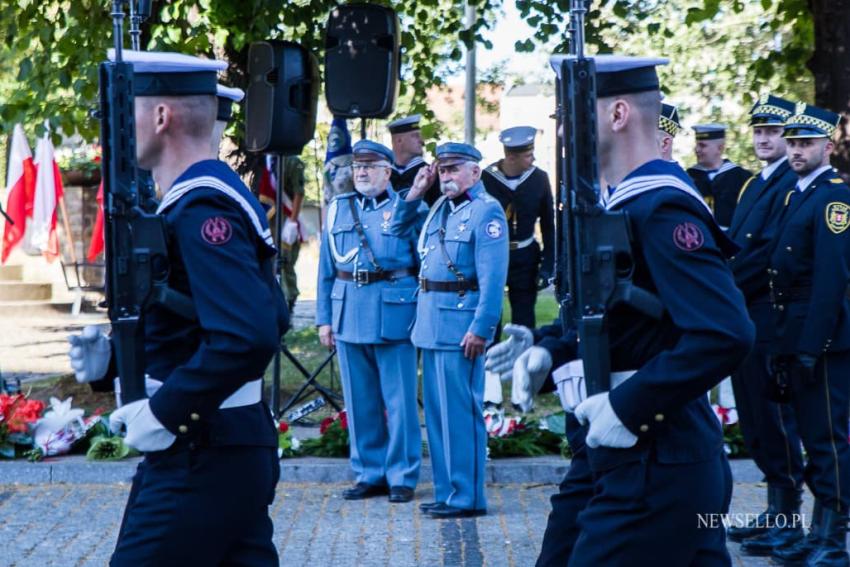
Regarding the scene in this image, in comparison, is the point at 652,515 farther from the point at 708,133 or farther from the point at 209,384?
the point at 708,133

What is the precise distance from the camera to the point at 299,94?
10164 mm

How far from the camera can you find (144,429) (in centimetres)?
357

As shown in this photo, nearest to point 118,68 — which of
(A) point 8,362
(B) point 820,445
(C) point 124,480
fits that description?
(B) point 820,445

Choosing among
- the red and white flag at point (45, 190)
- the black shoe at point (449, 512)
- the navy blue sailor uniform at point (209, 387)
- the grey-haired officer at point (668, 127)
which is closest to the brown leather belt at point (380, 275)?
the black shoe at point (449, 512)

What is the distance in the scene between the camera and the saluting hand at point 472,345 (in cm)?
773

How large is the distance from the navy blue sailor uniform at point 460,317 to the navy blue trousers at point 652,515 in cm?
412

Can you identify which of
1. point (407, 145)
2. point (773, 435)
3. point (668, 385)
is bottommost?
point (773, 435)

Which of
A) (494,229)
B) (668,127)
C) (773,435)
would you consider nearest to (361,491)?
(494,229)

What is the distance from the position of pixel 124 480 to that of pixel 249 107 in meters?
2.87

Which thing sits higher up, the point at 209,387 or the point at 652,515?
the point at 209,387

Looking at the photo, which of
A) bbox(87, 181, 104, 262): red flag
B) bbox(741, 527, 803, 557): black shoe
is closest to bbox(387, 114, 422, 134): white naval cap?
bbox(741, 527, 803, 557): black shoe

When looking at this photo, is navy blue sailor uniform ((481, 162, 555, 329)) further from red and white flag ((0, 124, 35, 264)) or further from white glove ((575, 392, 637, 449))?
white glove ((575, 392, 637, 449))

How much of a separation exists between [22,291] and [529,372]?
18.7 metres

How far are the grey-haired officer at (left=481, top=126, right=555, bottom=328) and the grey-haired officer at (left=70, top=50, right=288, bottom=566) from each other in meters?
7.22
